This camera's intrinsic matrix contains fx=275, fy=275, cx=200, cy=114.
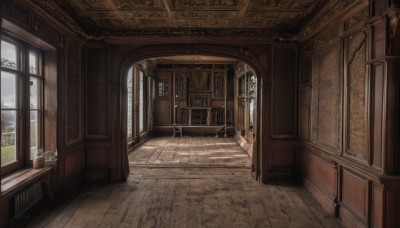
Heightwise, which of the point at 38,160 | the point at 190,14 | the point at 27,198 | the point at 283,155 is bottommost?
the point at 27,198

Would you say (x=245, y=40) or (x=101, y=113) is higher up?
(x=245, y=40)

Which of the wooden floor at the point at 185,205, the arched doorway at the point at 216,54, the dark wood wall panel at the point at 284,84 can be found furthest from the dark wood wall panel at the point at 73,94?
the dark wood wall panel at the point at 284,84

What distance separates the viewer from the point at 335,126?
143 inches

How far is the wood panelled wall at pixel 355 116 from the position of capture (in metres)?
2.52

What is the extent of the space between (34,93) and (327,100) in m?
4.18

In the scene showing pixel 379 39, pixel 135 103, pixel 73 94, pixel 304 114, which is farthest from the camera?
pixel 135 103

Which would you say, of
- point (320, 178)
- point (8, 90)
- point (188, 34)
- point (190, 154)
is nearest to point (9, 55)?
point (8, 90)

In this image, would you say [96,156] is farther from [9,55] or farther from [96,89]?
[9,55]

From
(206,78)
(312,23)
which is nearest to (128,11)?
(312,23)

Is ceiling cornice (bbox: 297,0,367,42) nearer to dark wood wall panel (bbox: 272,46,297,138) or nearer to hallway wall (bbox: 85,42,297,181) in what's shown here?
dark wood wall panel (bbox: 272,46,297,138)

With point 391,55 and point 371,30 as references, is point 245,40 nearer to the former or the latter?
point 371,30

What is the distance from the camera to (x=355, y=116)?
313 cm

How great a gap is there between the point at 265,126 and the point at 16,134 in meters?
3.89

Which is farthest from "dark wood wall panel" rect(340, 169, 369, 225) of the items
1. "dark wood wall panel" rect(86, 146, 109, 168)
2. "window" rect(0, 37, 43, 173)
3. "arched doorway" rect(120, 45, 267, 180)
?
"window" rect(0, 37, 43, 173)
